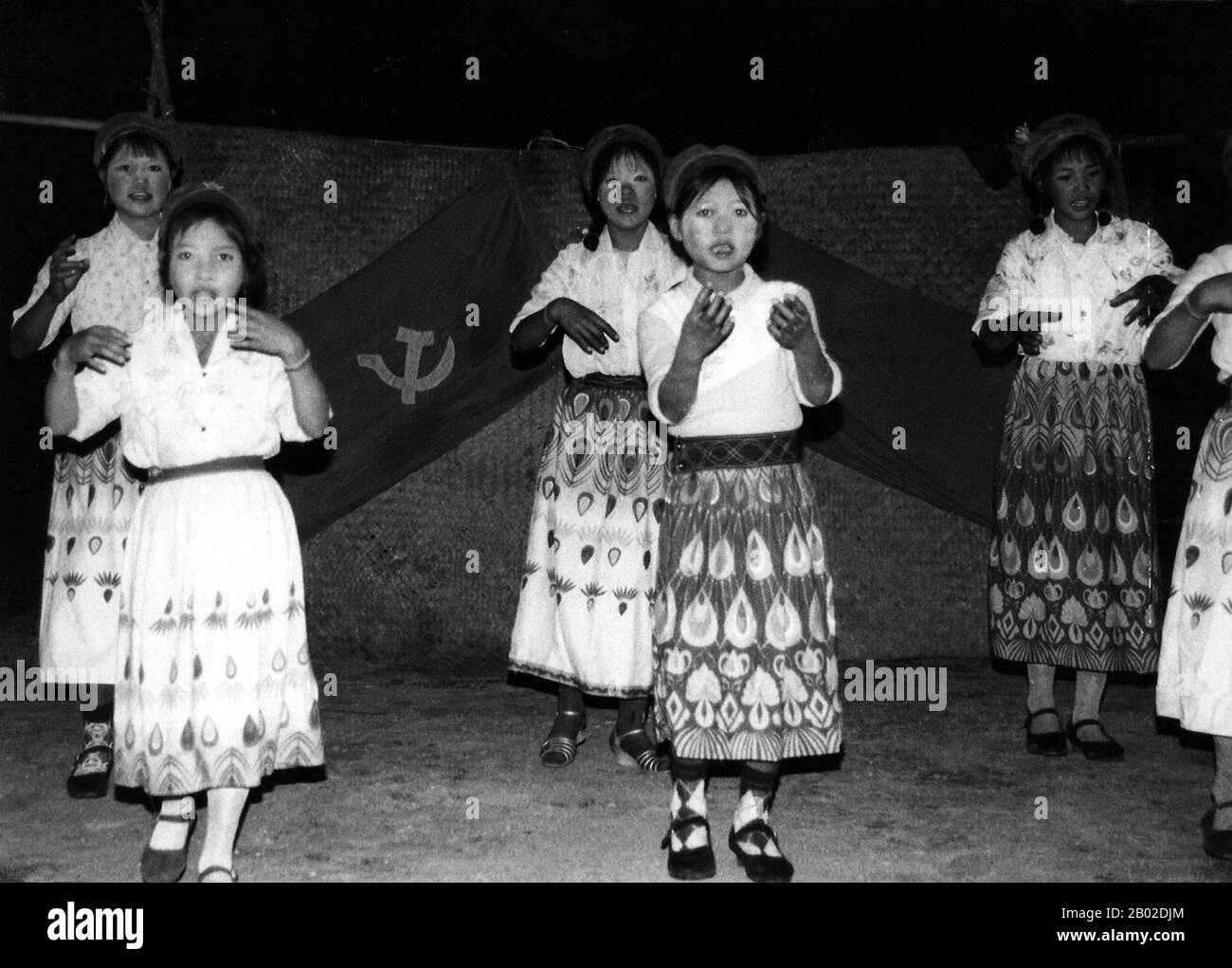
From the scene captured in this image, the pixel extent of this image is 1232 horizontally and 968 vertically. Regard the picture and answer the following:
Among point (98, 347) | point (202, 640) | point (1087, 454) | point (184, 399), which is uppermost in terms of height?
point (98, 347)

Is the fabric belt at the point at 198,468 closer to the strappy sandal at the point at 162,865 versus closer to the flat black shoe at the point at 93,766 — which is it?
the strappy sandal at the point at 162,865

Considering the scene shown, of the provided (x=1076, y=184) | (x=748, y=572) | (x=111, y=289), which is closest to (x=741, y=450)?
(x=748, y=572)

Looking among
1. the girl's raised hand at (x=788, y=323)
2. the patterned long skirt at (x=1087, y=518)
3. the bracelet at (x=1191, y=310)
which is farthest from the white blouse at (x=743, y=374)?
the patterned long skirt at (x=1087, y=518)

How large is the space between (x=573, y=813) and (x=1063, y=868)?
1.34 metres

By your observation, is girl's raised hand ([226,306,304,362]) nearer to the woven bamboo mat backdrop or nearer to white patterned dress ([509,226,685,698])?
white patterned dress ([509,226,685,698])

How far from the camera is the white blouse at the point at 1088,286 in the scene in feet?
13.8

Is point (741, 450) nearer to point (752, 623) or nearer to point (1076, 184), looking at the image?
point (752, 623)

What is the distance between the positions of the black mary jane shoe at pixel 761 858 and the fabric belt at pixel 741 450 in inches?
35.6

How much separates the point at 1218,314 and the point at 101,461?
316 centimetres

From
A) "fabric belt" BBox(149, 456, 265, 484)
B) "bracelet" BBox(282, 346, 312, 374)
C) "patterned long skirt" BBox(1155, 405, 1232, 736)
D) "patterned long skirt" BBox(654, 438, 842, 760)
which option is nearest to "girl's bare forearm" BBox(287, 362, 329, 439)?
"bracelet" BBox(282, 346, 312, 374)

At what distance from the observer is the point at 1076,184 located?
4.25 metres

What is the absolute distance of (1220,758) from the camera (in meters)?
3.53

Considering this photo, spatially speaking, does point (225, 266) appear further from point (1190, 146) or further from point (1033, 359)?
point (1190, 146)

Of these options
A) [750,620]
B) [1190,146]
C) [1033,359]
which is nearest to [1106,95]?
[1190,146]
